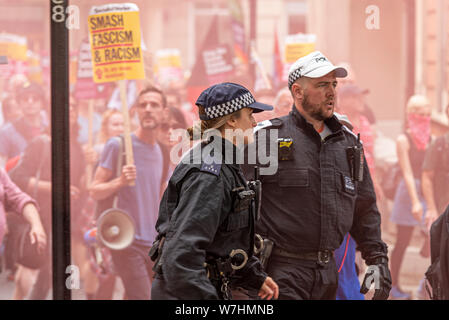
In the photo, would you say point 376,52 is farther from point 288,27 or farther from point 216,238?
point 216,238

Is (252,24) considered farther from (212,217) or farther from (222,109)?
(212,217)

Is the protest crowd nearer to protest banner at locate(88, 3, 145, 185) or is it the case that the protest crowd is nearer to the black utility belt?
protest banner at locate(88, 3, 145, 185)

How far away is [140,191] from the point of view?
17.9 ft

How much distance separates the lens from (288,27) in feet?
19.1

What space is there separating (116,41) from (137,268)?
1.71 metres

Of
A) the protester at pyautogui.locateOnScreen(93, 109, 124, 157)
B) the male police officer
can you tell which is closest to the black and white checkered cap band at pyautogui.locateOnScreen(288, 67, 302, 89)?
the male police officer

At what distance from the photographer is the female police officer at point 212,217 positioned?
9.10 ft

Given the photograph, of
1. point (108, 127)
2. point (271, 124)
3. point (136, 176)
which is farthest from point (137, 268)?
point (271, 124)

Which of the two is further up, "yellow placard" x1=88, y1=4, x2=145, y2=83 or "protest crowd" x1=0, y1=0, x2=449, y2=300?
"yellow placard" x1=88, y1=4, x2=145, y2=83

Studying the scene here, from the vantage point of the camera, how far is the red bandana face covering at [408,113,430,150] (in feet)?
18.0

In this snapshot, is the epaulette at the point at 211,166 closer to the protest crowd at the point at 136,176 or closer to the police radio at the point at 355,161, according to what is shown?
the police radio at the point at 355,161

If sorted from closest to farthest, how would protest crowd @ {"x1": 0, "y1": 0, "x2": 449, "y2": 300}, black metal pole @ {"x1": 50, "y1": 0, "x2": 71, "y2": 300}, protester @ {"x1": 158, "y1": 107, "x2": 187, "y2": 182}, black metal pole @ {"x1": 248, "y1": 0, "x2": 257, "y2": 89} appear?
1. black metal pole @ {"x1": 50, "y1": 0, "x2": 71, "y2": 300}
2. protest crowd @ {"x1": 0, "y1": 0, "x2": 449, "y2": 300}
3. protester @ {"x1": 158, "y1": 107, "x2": 187, "y2": 182}
4. black metal pole @ {"x1": 248, "y1": 0, "x2": 257, "y2": 89}

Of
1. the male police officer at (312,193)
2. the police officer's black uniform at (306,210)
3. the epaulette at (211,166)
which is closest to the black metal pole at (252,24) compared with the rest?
the male police officer at (312,193)

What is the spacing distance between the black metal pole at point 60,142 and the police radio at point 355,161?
164 cm
